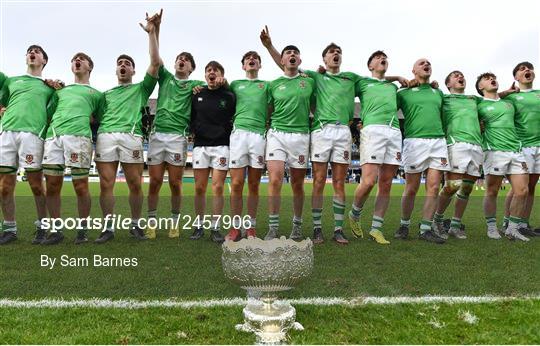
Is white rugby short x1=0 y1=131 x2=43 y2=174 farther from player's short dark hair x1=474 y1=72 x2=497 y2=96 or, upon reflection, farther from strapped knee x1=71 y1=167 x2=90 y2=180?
player's short dark hair x1=474 y1=72 x2=497 y2=96

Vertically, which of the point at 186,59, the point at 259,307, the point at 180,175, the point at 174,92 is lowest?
the point at 259,307

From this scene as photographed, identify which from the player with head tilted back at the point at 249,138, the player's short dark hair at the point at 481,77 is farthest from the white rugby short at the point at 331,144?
the player's short dark hair at the point at 481,77

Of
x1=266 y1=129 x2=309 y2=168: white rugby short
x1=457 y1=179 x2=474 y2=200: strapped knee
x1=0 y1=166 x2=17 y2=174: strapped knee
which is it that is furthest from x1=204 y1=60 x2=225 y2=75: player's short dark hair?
x1=457 y1=179 x2=474 y2=200: strapped knee

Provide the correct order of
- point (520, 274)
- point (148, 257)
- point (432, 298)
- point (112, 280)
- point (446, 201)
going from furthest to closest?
point (446, 201) < point (148, 257) < point (520, 274) < point (112, 280) < point (432, 298)

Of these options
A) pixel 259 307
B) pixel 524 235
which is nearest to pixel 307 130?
pixel 259 307

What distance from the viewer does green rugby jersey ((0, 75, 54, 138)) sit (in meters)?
5.25

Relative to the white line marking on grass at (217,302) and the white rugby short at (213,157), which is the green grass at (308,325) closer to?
the white line marking on grass at (217,302)

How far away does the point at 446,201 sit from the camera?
6254 mm

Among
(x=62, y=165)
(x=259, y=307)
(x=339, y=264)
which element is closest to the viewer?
(x=259, y=307)

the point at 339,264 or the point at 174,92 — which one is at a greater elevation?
the point at 174,92

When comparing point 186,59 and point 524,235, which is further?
point 524,235

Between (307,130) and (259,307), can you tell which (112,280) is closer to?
(259,307)

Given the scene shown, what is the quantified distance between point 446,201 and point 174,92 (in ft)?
13.4

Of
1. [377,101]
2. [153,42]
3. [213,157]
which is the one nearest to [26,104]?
[153,42]
